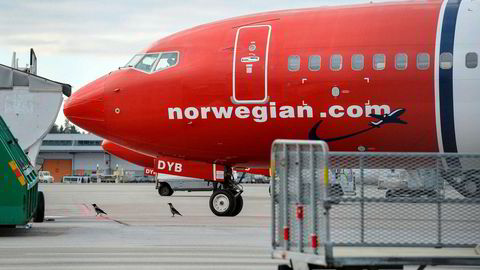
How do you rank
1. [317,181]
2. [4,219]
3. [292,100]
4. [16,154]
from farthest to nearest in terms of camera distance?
[292,100] < [16,154] < [4,219] < [317,181]

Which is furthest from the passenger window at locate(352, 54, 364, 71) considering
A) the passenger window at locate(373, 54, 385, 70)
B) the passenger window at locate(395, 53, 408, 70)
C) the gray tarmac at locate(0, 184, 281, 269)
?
the gray tarmac at locate(0, 184, 281, 269)

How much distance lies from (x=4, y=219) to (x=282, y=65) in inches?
290

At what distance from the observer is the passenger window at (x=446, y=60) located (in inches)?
757

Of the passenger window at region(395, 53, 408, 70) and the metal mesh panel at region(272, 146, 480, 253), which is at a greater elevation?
the passenger window at region(395, 53, 408, 70)

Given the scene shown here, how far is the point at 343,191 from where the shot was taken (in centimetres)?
984

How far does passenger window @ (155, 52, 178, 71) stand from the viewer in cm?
2184

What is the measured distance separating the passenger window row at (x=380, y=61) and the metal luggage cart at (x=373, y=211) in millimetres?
9566

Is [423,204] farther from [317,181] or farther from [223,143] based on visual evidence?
[223,143]

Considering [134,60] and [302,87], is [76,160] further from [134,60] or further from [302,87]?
[302,87]

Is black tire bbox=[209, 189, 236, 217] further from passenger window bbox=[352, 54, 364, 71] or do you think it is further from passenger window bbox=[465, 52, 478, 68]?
passenger window bbox=[465, 52, 478, 68]

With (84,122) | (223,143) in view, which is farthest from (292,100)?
(84,122)

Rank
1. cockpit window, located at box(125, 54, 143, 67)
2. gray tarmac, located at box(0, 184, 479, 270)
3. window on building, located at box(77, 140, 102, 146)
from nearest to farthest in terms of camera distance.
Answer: gray tarmac, located at box(0, 184, 479, 270) < cockpit window, located at box(125, 54, 143, 67) < window on building, located at box(77, 140, 102, 146)

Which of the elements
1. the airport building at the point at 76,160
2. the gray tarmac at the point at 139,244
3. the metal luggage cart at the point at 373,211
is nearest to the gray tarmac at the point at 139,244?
the gray tarmac at the point at 139,244

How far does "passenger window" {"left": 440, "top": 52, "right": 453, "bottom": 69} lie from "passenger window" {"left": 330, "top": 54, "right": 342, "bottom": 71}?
2.17 meters
